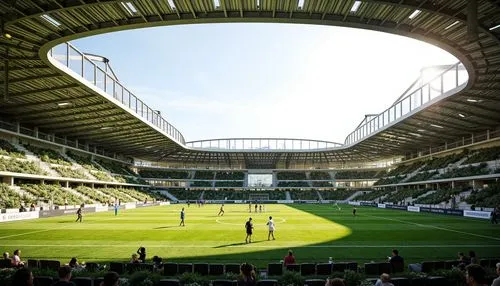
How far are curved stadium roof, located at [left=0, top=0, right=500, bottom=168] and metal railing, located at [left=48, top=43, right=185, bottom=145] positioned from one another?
16 cm

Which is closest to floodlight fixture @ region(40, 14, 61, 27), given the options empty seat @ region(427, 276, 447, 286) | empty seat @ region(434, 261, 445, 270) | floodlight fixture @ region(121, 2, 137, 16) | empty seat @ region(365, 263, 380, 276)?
floodlight fixture @ region(121, 2, 137, 16)

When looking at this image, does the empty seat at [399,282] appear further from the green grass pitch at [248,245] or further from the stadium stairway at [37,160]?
the stadium stairway at [37,160]

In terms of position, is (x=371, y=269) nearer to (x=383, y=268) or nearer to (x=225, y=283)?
(x=383, y=268)

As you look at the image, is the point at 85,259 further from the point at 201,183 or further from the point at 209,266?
the point at 201,183

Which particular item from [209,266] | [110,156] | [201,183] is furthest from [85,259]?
[201,183]

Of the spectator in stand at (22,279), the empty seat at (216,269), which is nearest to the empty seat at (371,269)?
the empty seat at (216,269)

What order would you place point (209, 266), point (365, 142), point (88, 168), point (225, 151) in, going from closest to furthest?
point (209, 266), point (88, 168), point (365, 142), point (225, 151)

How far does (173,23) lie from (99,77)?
22522 mm

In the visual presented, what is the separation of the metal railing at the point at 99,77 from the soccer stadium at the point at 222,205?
0.19 meters

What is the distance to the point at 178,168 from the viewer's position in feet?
396

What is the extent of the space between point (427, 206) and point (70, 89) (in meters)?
49.5

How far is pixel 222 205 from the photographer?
52219 millimetres

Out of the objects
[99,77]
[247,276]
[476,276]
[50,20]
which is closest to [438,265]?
[247,276]

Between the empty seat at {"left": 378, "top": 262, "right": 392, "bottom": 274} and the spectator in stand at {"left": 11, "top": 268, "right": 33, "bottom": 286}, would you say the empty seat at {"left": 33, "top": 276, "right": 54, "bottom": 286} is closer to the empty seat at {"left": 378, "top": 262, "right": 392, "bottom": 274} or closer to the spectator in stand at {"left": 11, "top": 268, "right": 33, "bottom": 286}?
the spectator in stand at {"left": 11, "top": 268, "right": 33, "bottom": 286}
